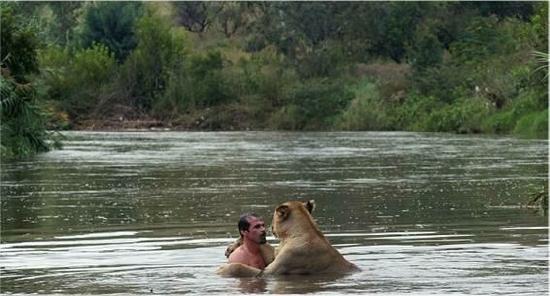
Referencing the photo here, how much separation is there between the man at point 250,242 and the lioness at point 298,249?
137 millimetres

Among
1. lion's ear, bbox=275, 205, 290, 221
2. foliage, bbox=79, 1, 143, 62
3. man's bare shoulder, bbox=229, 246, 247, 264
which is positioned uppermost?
lion's ear, bbox=275, 205, 290, 221

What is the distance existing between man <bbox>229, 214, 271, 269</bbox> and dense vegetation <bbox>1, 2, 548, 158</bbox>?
4955cm

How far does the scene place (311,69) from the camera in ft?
291

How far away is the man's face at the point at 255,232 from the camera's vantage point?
14680 mm

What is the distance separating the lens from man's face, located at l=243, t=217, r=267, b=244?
14.7m

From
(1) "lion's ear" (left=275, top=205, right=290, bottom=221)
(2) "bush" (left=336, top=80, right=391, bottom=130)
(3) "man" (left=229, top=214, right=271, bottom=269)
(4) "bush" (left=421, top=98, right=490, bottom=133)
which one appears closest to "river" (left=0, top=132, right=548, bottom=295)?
(3) "man" (left=229, top=214, right=271, bottom=269)

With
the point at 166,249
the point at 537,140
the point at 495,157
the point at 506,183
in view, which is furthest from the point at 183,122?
the point at 166,249

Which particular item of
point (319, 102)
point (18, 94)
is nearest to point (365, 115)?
point (319, 102)

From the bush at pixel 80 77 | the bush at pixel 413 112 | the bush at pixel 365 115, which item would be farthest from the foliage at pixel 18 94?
the bush at pixel 80 77

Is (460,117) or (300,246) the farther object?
(460,117)

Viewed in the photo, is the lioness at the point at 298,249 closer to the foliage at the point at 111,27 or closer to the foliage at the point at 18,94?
the foliage at the point at 18,94

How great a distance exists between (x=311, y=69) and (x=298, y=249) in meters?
74.4

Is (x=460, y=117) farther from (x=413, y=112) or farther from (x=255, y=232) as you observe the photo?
(x=255, y=232)

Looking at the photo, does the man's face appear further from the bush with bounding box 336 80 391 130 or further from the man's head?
the bush with bounding box 336 80 391 130
